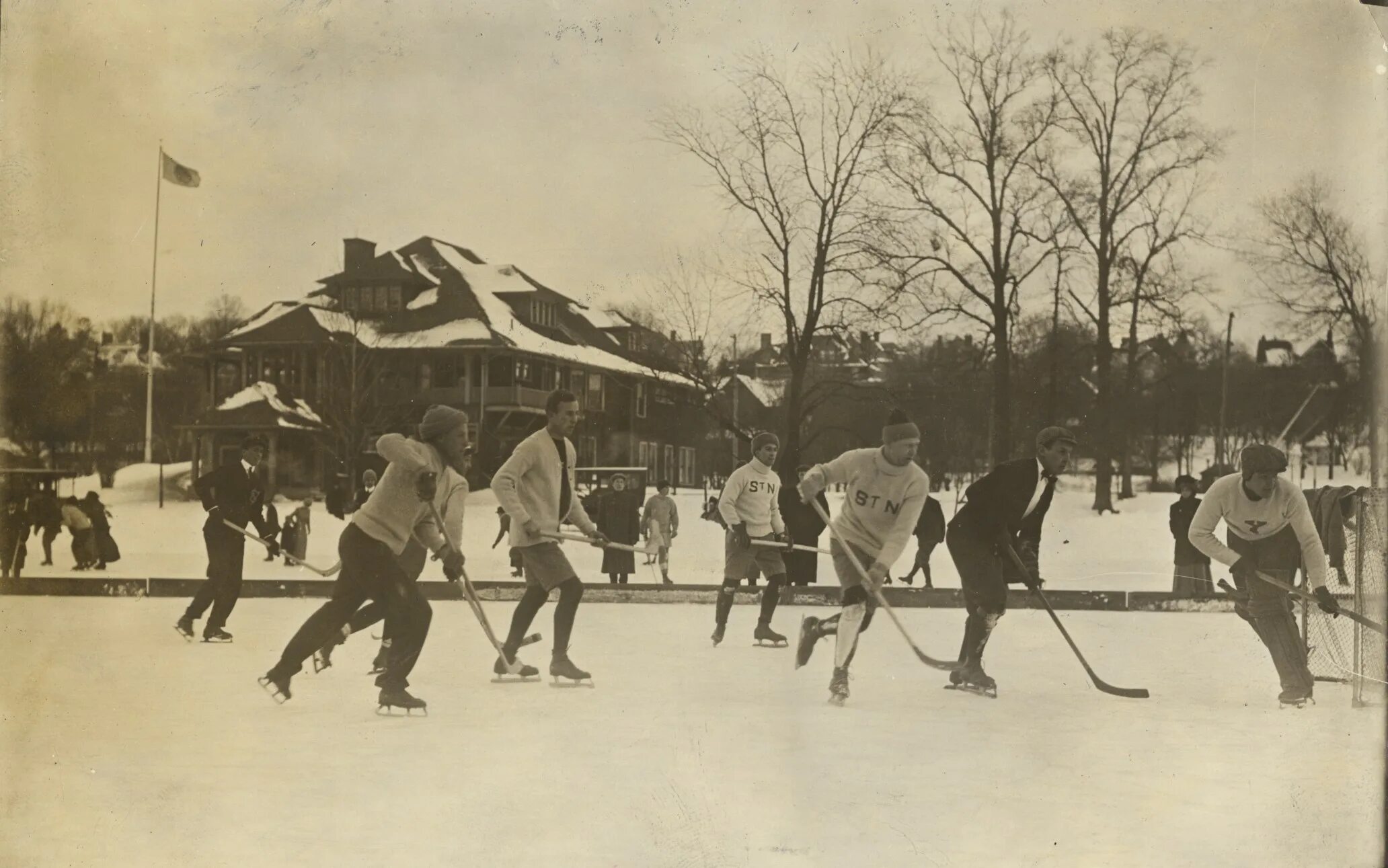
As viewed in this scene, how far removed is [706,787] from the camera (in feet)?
12.7

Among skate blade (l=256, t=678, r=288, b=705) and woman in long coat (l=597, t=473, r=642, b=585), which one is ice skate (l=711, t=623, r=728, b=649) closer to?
woman in long coat (l=597, t=473, r=642, b=585)

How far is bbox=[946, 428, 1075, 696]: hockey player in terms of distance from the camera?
4.19 metres

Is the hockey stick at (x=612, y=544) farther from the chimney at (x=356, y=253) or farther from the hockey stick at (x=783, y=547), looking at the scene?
the chimney at (x=356, y=253)

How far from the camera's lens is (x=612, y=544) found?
13.7ft

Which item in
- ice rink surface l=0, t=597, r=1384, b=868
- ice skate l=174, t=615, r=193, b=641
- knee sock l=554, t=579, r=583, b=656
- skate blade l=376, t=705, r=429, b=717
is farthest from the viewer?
knee sock l=554, t=579, r=583, b=656

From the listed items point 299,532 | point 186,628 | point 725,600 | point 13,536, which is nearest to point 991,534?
point 725,600

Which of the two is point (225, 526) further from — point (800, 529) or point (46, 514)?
point (800, 529)

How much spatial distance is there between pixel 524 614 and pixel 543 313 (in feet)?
3.64

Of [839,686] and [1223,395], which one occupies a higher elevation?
[1223,395]

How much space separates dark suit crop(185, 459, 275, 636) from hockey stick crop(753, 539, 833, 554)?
1792 millimetres

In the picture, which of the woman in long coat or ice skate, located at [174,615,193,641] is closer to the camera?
ice skate, located at [174,615,193,641]

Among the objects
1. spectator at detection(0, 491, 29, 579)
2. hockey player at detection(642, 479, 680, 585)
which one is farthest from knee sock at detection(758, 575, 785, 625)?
spectator at detection(0, 491, 29, 579)

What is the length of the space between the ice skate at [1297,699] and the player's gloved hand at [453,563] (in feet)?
9.90

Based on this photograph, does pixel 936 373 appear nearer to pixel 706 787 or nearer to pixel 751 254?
pixel 751 254
